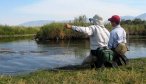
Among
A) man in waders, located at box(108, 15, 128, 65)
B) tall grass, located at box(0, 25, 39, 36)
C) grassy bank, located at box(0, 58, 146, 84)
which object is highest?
man in waders, located at box(108, 15, 128, 65)

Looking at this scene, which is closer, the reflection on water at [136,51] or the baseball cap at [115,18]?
the baseball cap at [115,18]

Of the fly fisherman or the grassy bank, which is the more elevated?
the fly fisherman

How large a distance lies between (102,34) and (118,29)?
546mm

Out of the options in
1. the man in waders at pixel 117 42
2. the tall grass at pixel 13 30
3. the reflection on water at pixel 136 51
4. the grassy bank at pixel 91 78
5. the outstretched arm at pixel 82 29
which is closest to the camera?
the grassy bank at pixel 91 78

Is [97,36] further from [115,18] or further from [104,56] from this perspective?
[115,18]

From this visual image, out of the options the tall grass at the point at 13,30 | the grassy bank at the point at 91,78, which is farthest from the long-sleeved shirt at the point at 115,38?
the tall grass at the point at 13,30

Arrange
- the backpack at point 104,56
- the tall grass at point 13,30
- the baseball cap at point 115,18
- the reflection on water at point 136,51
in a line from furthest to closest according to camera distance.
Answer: the tall grass at point 13,30 → the reflection on water at point 136,51 → the baseball cap at point 115,18 → the backpack at point 104,56

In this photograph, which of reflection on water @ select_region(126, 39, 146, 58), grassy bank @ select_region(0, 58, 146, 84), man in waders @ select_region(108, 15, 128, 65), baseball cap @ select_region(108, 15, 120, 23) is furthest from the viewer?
reflection on water @ select_region(126, 39, 146, 58)

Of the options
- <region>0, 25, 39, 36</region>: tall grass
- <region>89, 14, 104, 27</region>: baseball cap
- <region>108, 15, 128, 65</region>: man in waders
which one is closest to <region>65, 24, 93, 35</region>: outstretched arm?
<region>89, 14, 104, 27</region>: baseball cap

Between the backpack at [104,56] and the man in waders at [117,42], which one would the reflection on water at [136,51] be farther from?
the backpack at [104,56]

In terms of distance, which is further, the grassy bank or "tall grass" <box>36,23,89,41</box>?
"tall grass" <box>36,23,89,41</box>

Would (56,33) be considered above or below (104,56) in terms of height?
below

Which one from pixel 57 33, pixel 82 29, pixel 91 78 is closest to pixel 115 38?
pixel 82 29

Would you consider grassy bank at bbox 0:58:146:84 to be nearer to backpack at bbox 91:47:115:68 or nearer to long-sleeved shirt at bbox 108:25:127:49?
backpack at bbox 91:47:115:68
